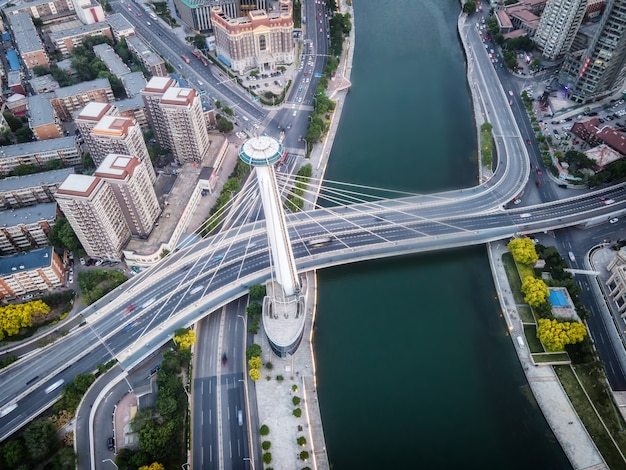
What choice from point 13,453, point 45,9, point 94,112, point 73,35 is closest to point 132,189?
point 94,112

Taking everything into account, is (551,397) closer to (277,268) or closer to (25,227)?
(277,268)

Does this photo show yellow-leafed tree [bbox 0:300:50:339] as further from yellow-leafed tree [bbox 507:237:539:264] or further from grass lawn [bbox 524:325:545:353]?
yellow-leafed tree [bbox 507:237:539:264]

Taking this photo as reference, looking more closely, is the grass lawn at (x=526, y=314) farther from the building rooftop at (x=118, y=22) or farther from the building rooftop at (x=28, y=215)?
the building rooftop at (x=118, y=22)

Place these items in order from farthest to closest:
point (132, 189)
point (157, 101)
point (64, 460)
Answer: point (157, 101), point (132, 189), point (64, 460)

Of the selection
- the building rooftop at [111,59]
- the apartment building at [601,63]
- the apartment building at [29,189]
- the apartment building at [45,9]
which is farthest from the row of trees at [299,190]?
the apartment building at [45,9]

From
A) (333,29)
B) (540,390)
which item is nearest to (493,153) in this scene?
(540,390)

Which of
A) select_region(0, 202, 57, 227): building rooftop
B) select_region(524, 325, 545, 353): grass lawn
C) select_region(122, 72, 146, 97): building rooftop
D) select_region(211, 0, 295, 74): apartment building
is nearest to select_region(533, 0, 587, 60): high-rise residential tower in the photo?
select_region(211, 0, 295, 74): apartment building
